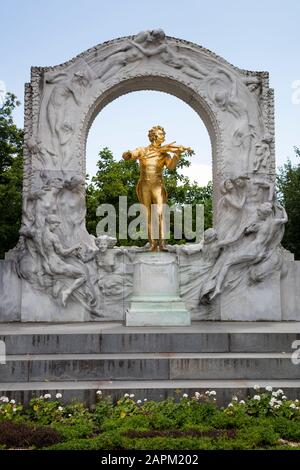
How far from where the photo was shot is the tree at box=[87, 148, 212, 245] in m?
24.8

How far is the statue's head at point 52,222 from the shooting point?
11.0 m

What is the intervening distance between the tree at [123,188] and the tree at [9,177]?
5.12 meters

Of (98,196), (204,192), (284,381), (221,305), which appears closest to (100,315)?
(221,305)

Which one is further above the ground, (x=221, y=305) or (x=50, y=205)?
(x=50, y=205)

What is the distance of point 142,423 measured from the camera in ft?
16.7

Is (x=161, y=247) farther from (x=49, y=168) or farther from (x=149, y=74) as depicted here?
(x=149, y=74)

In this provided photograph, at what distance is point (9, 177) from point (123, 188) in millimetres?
7251

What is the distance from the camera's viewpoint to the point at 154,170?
1088 cm

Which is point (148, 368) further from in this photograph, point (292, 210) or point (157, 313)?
point (292, 210)

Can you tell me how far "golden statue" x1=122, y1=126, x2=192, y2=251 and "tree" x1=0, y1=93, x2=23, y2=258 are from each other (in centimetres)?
768

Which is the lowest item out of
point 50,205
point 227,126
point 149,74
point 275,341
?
point 275,341

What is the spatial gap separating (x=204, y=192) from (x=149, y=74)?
58.2ft

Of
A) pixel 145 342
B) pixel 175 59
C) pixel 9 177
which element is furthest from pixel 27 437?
pixel 9 177

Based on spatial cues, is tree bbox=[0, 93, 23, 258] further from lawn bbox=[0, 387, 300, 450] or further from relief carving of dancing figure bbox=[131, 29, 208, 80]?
lawn bbox=[0, 387, 300, 450]
